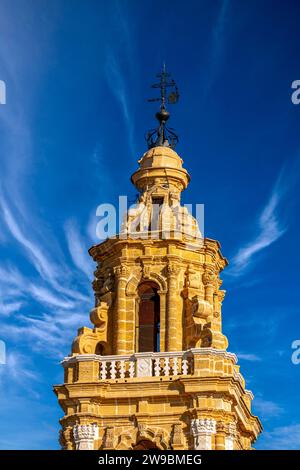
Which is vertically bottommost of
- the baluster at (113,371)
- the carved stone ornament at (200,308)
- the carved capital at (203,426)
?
the carved capital at (203,426)

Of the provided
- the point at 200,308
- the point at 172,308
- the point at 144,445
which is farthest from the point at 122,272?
the point at 144,445

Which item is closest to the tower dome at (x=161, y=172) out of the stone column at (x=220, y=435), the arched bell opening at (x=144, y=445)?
the stone column at (x=220, y=435)

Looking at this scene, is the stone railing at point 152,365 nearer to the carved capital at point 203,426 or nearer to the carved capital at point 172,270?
the carved capital at point 203,426

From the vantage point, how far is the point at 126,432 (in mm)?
42500

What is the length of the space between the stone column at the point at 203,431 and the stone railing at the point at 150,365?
159cm

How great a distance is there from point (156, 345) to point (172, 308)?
141cm

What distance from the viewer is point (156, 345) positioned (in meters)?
44.9

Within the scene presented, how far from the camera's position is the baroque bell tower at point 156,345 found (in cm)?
4222

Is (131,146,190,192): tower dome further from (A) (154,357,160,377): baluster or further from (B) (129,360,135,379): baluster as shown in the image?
(B) (129,360,135,379): baluster
